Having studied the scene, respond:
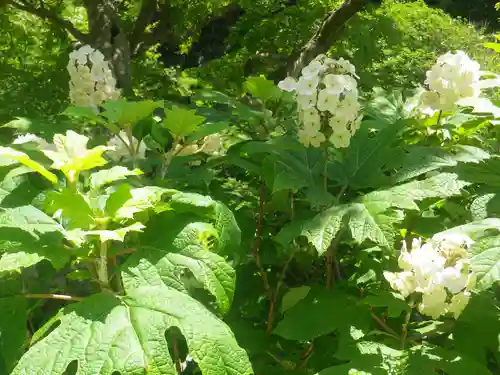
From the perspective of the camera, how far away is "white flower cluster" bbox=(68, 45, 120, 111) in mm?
2553

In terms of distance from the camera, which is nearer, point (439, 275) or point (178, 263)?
point (178, 263)

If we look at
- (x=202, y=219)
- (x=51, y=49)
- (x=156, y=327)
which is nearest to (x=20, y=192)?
(x=202, y=219)

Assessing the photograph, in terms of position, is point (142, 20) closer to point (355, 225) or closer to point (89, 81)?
point (89, 81)

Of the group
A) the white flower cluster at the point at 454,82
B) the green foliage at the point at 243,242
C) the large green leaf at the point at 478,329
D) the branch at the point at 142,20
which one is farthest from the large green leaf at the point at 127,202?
the branch at the point at 142,20

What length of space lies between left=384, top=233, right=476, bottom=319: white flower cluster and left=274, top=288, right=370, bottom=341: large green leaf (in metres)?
0.17

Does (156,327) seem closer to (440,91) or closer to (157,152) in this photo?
(157,152)

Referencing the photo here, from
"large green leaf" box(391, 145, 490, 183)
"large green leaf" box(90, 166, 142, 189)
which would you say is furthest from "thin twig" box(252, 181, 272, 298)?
"large green leaf" box(90, 166, 142, 189)

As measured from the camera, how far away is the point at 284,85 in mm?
2139

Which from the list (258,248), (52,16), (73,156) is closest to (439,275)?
(258,248)

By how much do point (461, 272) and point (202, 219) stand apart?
0.68m

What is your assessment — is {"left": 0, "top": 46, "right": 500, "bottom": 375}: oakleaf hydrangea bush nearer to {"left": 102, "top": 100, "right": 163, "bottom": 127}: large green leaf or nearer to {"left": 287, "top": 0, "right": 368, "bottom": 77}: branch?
{"left": 102, "top": 100, "right": 163, "bottom": 127}: large green leaf

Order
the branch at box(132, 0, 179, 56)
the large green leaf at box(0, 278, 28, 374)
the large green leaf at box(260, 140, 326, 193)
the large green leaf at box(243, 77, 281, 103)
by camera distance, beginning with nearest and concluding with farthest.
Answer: the large green leaf at box(0, 278, 28, 374)
the large green leaf at box(260, 140, 326, 193)
the large green leaf at box(243, 77, 281, 103)
the branch at box(132, 0, 179, 56)

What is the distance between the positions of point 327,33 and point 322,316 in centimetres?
379

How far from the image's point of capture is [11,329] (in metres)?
1.47
